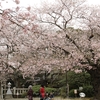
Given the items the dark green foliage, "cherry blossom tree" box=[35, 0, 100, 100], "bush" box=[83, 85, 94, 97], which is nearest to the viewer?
"cherry blossom tree" box=[35, 0, 100, 100]

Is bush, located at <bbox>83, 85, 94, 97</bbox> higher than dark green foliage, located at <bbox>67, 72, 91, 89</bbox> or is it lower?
lower

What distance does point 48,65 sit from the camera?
20422 millimetres

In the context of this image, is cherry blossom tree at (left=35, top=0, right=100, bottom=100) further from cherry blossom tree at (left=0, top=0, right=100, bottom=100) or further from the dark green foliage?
the dark green foliage

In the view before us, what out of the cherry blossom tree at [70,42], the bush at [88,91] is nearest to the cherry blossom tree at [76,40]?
the cherry blossom tree at [70,42]

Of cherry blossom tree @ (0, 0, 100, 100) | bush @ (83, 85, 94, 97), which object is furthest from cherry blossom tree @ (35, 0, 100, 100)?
bush @ (83, 85, 94, 97)

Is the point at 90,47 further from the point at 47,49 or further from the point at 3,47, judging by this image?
the point at 3,47

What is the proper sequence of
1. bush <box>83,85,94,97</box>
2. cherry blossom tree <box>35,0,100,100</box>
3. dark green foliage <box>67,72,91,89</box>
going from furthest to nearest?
dark green foliage <box>67,72,91,89</box> → bush <box>83,85,94,97</box> → cherry blossom tree <box>35,0,100,100</box>

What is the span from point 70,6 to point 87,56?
145 inches

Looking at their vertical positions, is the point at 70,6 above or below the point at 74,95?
above

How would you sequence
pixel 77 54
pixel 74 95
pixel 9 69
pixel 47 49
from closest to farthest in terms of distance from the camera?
pixel 77 54 → pixel 47 49 → pixel 74 95 → pixel 9 69

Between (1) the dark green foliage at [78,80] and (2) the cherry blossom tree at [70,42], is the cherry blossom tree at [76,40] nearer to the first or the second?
(2) the cherry blossom tree at [70,42]

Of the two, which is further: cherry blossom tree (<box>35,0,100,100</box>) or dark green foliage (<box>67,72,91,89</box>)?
dark green foliage (<box>67,72,91,89</box>)

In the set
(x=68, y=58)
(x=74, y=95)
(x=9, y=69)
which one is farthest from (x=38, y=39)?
(x=9, y=69)

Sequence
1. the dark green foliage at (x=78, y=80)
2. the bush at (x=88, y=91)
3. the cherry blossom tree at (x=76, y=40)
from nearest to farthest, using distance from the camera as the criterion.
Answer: the cherry blossom tree at (x=76, y=40), the bush at (x=88, y=91), the dark green foliage at (x=78, y=80)
